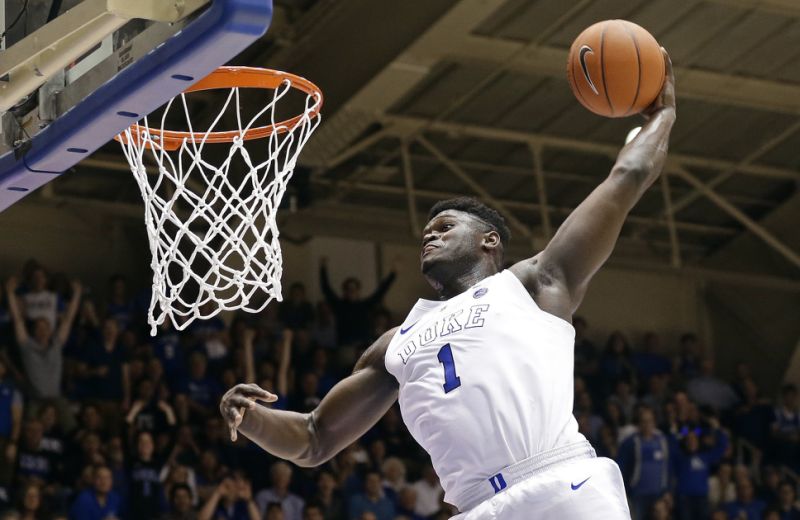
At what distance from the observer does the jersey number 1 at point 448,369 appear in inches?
167

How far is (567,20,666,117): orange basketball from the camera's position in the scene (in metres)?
4.50

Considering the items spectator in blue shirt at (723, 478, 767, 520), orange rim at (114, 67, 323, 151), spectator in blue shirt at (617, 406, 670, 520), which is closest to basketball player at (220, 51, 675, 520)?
orange rim at (114, 67, 323, 151)

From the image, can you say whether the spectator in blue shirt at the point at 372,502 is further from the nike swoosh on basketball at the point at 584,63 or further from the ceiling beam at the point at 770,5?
the nike swoosh on basketball at the point at 584,63

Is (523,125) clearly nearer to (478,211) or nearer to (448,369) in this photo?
(478,211)

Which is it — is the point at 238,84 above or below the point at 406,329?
above

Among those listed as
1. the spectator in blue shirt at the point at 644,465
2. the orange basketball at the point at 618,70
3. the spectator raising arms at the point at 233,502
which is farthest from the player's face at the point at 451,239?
the spectator in blue shirt at the point at 644,465

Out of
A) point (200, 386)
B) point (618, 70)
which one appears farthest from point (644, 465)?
point (618, 70)

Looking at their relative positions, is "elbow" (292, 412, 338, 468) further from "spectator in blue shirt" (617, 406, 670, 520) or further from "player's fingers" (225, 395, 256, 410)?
"spectator in blue shirt" (617, 406, 670, 520)

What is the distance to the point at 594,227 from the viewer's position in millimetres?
4254

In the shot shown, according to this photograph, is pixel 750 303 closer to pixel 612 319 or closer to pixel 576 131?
pixel 612 319

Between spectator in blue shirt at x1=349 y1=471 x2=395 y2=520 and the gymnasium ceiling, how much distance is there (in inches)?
127

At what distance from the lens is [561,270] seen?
4352mm

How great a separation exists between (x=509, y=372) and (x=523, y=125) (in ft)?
34.9

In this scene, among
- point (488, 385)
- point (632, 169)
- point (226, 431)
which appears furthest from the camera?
point (226, 431)
